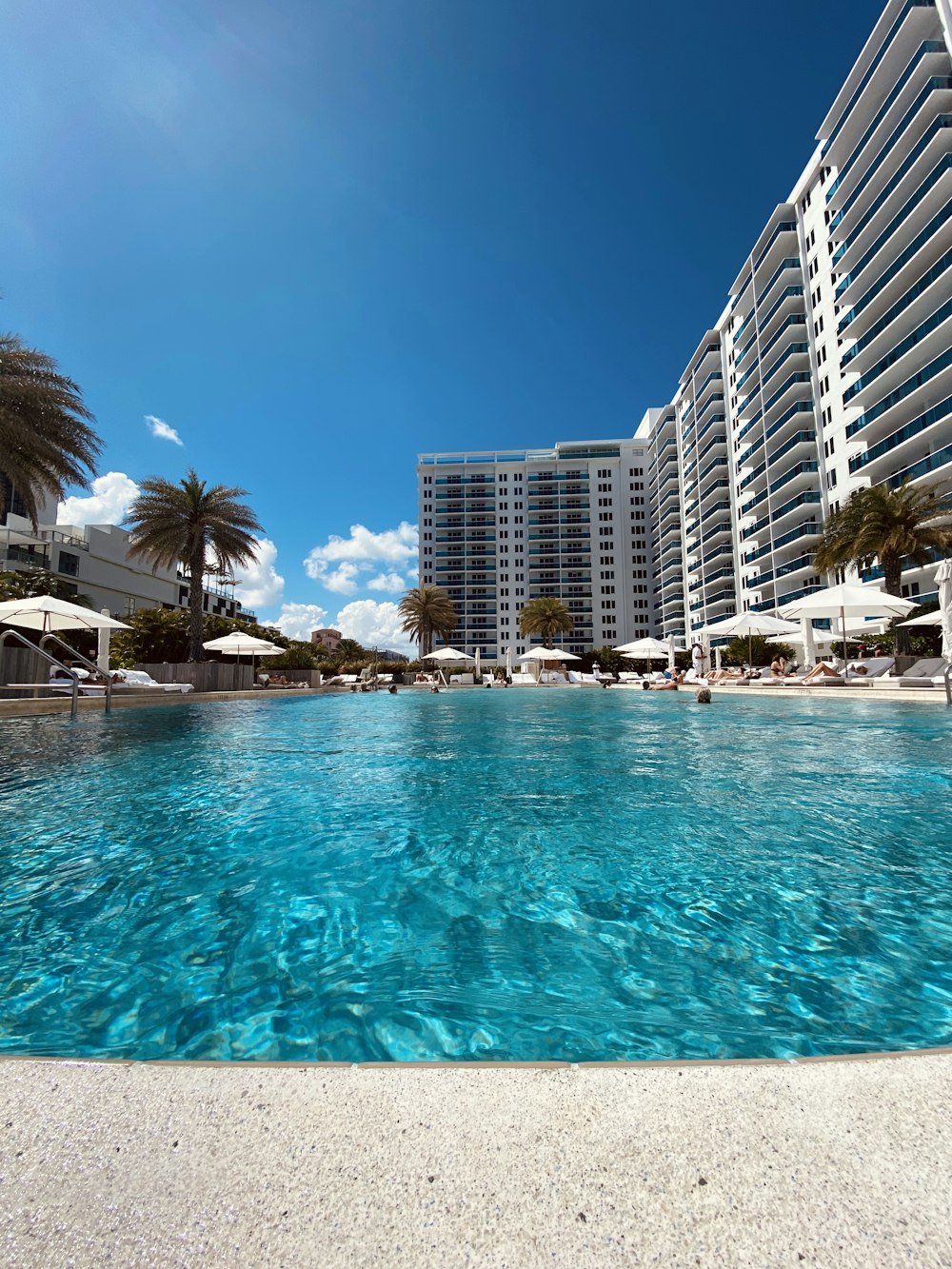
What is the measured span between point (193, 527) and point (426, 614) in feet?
120

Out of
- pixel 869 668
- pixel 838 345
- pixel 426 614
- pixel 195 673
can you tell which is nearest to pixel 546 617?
pixel 426 614

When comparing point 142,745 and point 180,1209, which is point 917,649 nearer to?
point 142,745

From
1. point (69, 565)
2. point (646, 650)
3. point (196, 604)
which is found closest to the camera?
point (196, 604)

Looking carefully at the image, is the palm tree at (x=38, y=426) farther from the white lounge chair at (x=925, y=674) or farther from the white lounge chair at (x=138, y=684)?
the white lounge chair at (x=925, y=674)

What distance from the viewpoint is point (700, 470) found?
6244 centimetres

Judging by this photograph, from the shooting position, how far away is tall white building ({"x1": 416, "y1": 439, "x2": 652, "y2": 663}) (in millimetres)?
81125

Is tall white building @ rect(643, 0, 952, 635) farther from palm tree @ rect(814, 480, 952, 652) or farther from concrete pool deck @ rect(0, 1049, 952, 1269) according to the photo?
concrete pool deck @ rect(0, 1049, 952, 1269)

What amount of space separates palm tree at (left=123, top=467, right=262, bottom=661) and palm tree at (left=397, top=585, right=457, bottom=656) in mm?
35111

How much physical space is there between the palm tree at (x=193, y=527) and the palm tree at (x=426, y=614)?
3511 cm

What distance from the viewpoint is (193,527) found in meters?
24.8

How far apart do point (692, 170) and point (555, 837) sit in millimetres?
45843

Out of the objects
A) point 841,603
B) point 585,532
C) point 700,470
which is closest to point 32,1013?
point 841,603

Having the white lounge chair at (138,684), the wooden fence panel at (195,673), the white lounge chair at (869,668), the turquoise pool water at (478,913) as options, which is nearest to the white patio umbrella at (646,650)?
the white lounge chair at (869,668)

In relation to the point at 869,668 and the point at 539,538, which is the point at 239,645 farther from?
the point at 539,538
